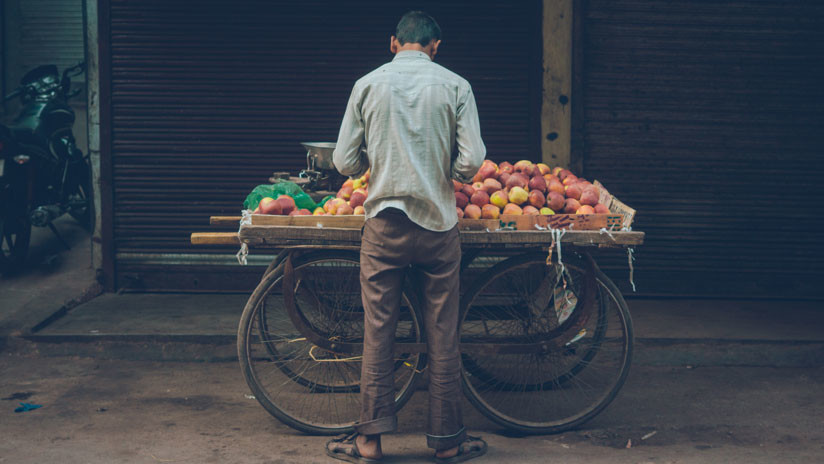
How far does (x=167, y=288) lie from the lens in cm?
696

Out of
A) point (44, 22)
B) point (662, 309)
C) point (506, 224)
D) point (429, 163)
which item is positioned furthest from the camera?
point (44, 22)

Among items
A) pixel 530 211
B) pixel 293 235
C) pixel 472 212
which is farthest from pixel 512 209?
pixel 293 235

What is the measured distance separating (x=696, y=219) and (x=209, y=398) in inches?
157

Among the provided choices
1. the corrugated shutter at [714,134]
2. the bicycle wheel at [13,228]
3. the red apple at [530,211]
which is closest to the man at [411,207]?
the red apple at [530,211]

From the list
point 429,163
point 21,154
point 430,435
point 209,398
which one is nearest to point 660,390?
point 430,435

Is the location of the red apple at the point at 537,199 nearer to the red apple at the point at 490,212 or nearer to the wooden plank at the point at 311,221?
the red apple at the point at 490,212

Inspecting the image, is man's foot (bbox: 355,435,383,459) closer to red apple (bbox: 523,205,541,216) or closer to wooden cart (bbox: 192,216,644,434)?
wooden cart (bbox: 192,216,644,434)

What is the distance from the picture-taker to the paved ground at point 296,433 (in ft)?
13.0

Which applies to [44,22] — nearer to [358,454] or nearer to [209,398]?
[209,398]

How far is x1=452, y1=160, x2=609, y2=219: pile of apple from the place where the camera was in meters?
4.27

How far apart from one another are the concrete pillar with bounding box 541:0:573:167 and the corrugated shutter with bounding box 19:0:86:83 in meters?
5.10

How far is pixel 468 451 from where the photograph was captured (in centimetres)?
394

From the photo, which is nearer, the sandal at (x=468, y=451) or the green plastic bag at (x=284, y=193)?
the sandal at (x=468, y=451)

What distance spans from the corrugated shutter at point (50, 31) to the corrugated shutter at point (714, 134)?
5414 mm
